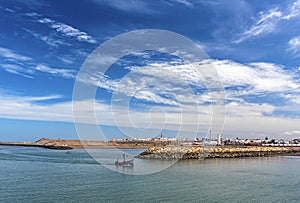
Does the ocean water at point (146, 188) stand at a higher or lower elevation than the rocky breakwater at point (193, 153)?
lower

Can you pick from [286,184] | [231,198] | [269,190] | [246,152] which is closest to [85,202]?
[231,198]

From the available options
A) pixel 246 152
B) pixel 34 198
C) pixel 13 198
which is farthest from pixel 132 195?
pixel 246 152

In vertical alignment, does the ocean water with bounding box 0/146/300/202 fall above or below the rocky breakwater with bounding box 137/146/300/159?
below

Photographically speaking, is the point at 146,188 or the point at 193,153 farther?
the point at 193,153

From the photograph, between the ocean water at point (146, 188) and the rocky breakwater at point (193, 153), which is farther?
the rocky breakwater at point (193, 153)

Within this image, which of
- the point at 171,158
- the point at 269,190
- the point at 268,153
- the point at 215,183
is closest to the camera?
the point at 269,190

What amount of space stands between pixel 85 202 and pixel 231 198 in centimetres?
1097

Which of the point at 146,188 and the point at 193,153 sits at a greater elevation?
the point at 193,153

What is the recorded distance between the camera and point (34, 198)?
2227 cm

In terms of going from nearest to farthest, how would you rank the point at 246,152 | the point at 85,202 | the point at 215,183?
1. the point at 85,202
2. the point at 215,183
3. the point at 246,152

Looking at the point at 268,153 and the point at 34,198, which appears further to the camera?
the point at 268,153

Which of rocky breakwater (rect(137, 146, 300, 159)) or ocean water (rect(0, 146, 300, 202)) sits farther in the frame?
rocky breakwater (rect(137, 146, 300, 159))

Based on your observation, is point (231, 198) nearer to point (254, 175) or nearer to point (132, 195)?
point (132, 195)

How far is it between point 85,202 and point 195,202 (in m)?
7.73
